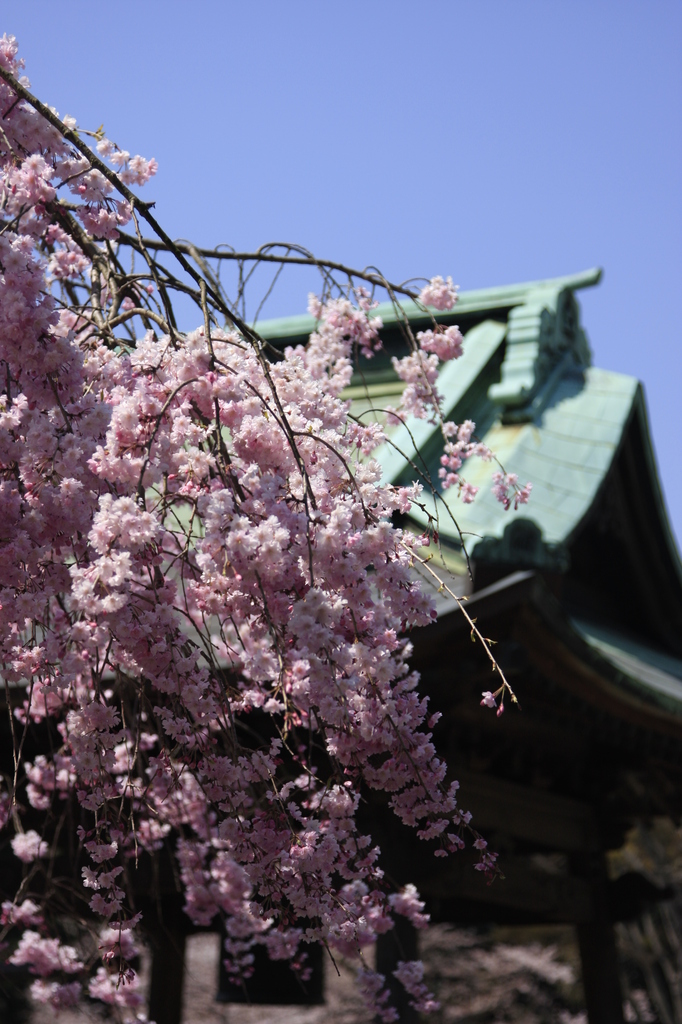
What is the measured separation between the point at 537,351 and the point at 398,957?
410cm

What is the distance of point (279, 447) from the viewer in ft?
7.47

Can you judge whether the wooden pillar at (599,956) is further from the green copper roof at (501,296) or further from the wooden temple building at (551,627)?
the green copper roof at (501,296)

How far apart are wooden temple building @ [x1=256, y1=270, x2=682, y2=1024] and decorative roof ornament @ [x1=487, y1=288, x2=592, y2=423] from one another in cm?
2

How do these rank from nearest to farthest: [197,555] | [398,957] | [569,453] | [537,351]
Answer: [197,555], [398,957], [569,453], [537,351]

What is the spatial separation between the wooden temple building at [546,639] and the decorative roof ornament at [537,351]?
2cm

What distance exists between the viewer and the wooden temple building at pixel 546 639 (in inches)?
168

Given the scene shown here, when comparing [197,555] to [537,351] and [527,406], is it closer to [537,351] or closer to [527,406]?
[527,406]

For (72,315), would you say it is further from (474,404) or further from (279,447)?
(474,404)

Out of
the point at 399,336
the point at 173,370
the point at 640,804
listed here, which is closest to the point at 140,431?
the point at 173,370

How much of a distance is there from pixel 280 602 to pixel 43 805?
6.65 ft

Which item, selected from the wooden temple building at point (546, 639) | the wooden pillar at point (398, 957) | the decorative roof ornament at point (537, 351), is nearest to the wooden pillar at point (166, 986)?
the wooden temple building at point (546, 639)

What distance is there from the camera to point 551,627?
4.21 meters

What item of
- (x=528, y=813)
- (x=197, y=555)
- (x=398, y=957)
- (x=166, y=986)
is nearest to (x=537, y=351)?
(x=528, y=813)

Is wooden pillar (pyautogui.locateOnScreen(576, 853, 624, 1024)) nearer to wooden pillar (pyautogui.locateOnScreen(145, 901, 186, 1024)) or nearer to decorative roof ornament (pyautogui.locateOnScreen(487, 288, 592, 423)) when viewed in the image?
wooden pillar (pyautogui.locateOnScreen(145, 901, 186, 1024))
